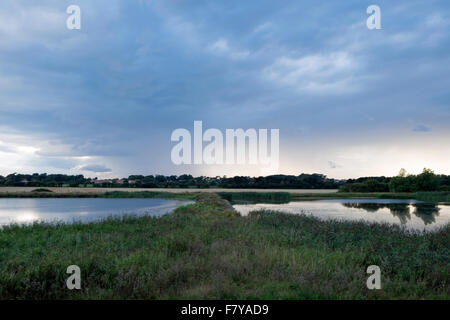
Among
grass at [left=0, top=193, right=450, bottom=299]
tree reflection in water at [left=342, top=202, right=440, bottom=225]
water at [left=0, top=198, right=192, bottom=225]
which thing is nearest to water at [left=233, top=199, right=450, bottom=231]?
tree reflection in water at [left=342, top=202, right=440, bottom=225]

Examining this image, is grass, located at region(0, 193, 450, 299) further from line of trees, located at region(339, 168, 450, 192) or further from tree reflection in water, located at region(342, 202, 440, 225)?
line of trees, located at region(339, 168, 450, 192)

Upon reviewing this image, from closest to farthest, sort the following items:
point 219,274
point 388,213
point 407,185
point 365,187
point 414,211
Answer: point 219,274, point 388,213, point 414,211, point 407,185, point 365,187

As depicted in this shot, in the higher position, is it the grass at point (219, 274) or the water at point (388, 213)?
the grass at point (219, 274)

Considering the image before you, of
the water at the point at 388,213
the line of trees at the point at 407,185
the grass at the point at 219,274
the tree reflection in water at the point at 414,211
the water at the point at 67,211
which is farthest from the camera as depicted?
the line of trees at the point at 407,185

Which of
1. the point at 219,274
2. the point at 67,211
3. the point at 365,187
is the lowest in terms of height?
the point at 365,187

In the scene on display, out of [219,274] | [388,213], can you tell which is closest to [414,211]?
[388,213]

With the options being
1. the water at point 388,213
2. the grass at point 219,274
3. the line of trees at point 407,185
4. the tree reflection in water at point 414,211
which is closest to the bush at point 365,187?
the line of trees at point 407,185

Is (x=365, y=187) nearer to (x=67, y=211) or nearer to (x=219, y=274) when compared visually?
(x=67, y=211)

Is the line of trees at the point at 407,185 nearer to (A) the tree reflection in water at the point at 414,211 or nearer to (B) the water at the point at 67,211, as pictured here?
(A) the tree reflection in water at the point at 414,211

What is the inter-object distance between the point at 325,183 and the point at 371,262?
116007mm

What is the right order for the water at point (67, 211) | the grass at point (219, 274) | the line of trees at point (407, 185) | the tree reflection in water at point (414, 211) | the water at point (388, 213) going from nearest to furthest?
the grass at point (219, 274)
the water at point (388, 213)
the water at point (67, 211)
the tree reflection in water at point (414, 211)
the line of trees at point (407, 185)

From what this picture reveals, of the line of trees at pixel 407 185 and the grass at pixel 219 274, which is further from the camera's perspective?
the line of trees at pixel 407 185
